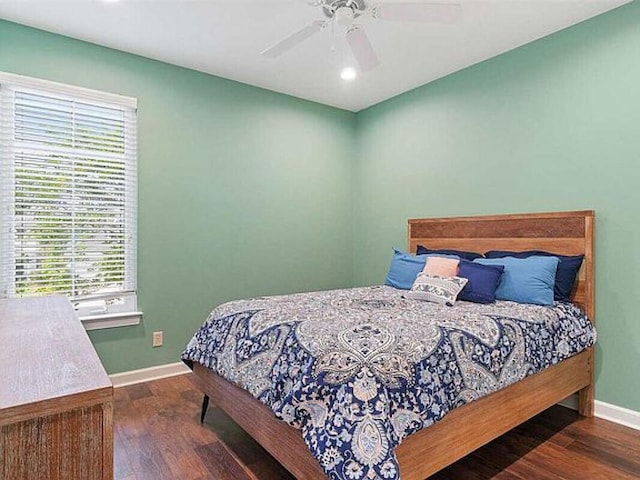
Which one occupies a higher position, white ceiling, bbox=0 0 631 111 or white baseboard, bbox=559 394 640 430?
white ceiling, bbox=0 0 631 111

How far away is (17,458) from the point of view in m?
0.67

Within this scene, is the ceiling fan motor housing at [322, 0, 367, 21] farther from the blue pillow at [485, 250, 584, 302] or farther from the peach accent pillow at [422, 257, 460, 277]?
the blue pillow at [485, 250, 584, 302]

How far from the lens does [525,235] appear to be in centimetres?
296

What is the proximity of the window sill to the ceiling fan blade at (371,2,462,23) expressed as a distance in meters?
2.83

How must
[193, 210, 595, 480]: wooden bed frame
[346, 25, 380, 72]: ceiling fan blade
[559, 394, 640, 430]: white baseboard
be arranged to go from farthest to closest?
[559, 394, 640, 430]: white baseboard
[346, 25, 380, 72]: ceiling fan blade
[193, 210, 595, 480]: wooden bed frame

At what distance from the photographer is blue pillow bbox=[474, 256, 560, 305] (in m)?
2.52

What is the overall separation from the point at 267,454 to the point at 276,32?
2.80 metres

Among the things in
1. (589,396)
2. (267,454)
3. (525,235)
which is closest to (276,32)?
(525,235)

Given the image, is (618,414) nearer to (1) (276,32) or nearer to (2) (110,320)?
(1) (276,32)

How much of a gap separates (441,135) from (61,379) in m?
3.56

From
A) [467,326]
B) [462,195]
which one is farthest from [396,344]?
[462,195]

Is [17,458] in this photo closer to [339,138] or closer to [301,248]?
[301,248]

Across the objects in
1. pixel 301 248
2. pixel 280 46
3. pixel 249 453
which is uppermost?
pixel 280 46

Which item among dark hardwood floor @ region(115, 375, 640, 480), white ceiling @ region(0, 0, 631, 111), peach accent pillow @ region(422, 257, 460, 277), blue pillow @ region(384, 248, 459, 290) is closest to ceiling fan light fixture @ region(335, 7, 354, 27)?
white ceiling @ region(0, 0, 631, 111)
